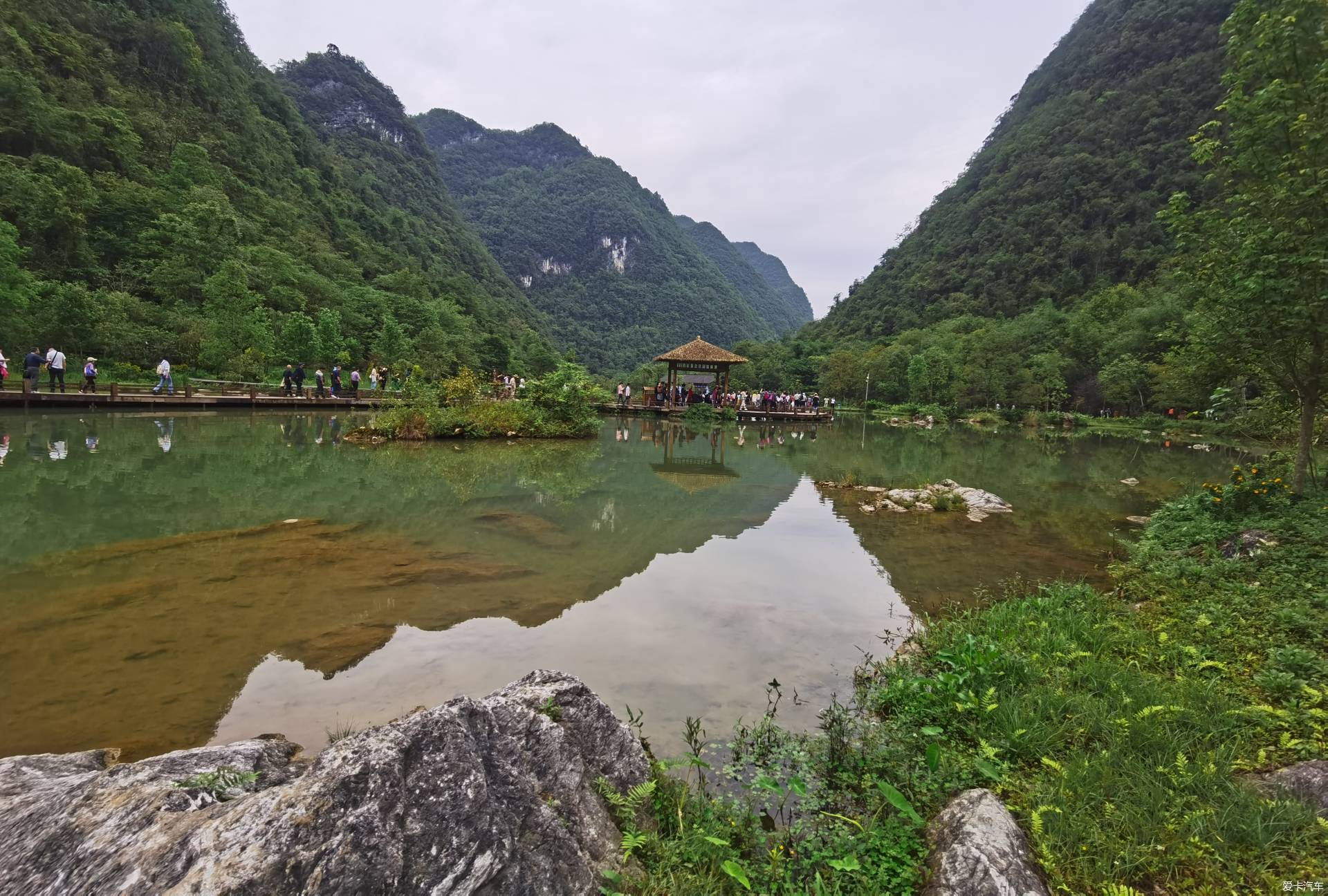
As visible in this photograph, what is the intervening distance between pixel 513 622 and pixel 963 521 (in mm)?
8361

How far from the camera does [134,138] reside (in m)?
41.9

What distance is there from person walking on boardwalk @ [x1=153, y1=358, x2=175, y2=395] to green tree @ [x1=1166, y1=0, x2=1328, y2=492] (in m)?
29.8

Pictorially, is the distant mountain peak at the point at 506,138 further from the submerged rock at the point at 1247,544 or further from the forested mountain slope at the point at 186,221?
the submerged rock at the point at 1247,544

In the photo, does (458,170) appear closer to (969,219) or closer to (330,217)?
(330,217)

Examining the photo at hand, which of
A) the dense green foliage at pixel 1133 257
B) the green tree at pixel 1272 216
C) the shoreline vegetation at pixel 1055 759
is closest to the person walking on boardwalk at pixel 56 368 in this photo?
the shoreline vegetation at pixel 1055 759

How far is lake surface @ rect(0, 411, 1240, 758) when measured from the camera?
4035 mm

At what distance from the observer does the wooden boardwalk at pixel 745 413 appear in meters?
36.5

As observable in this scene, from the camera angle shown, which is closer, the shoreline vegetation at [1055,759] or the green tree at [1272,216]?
the shoreline vegetation at [1055,759]

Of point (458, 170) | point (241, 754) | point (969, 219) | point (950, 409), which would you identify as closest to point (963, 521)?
point (241, 754)

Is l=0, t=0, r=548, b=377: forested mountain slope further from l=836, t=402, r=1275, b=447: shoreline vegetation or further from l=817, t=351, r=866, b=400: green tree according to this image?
l=836, t=402, r=1275, b=447: shoreline vegetation

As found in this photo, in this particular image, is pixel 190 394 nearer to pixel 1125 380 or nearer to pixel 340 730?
pixel 340 730

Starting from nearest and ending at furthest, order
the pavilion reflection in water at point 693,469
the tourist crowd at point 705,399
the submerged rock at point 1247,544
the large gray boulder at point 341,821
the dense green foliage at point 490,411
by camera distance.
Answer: the large gray boulder at point 341,821, the submerged rock at point 1247,544, the pavilion reflection in water at point 693,469, the dense green foliage at point 490,411, the tourist crowd at point 705,399

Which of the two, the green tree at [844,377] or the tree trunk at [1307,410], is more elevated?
the green tree at [844,377]

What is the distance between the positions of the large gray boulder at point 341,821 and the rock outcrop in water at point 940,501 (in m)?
9.92
